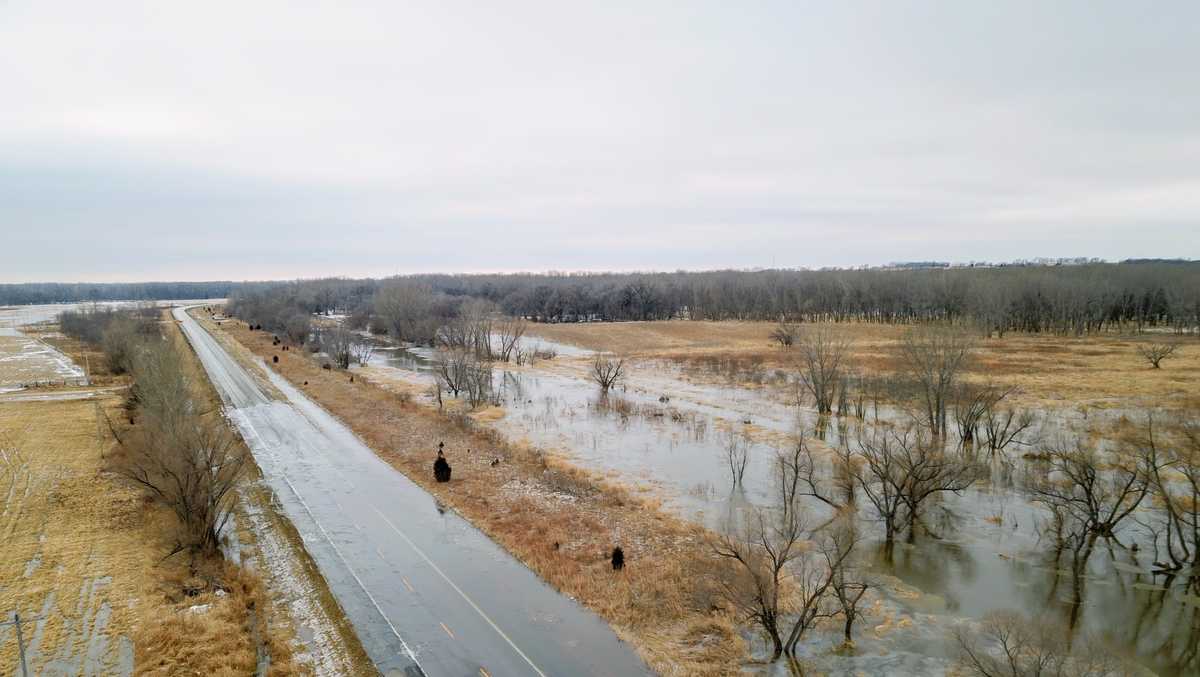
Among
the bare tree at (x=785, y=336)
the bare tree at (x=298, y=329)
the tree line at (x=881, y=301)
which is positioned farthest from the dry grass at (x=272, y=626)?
the bare tree at (x=298, y=329)

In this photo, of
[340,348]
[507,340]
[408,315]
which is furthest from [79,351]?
[507,340]

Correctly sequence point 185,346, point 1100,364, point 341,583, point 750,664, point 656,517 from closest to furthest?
point 750,664, point 341,583, point 656,517, point 1100,364, point 185,346

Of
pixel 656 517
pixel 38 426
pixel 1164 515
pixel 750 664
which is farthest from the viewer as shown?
pixel 38 426

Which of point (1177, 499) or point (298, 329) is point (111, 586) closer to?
point (1177, 499)

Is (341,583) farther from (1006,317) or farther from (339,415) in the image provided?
(1006,317)

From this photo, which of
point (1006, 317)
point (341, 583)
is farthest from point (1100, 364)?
point (341, 583)

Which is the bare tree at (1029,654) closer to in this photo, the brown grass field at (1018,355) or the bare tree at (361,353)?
the brown grass field at (1018,355)
